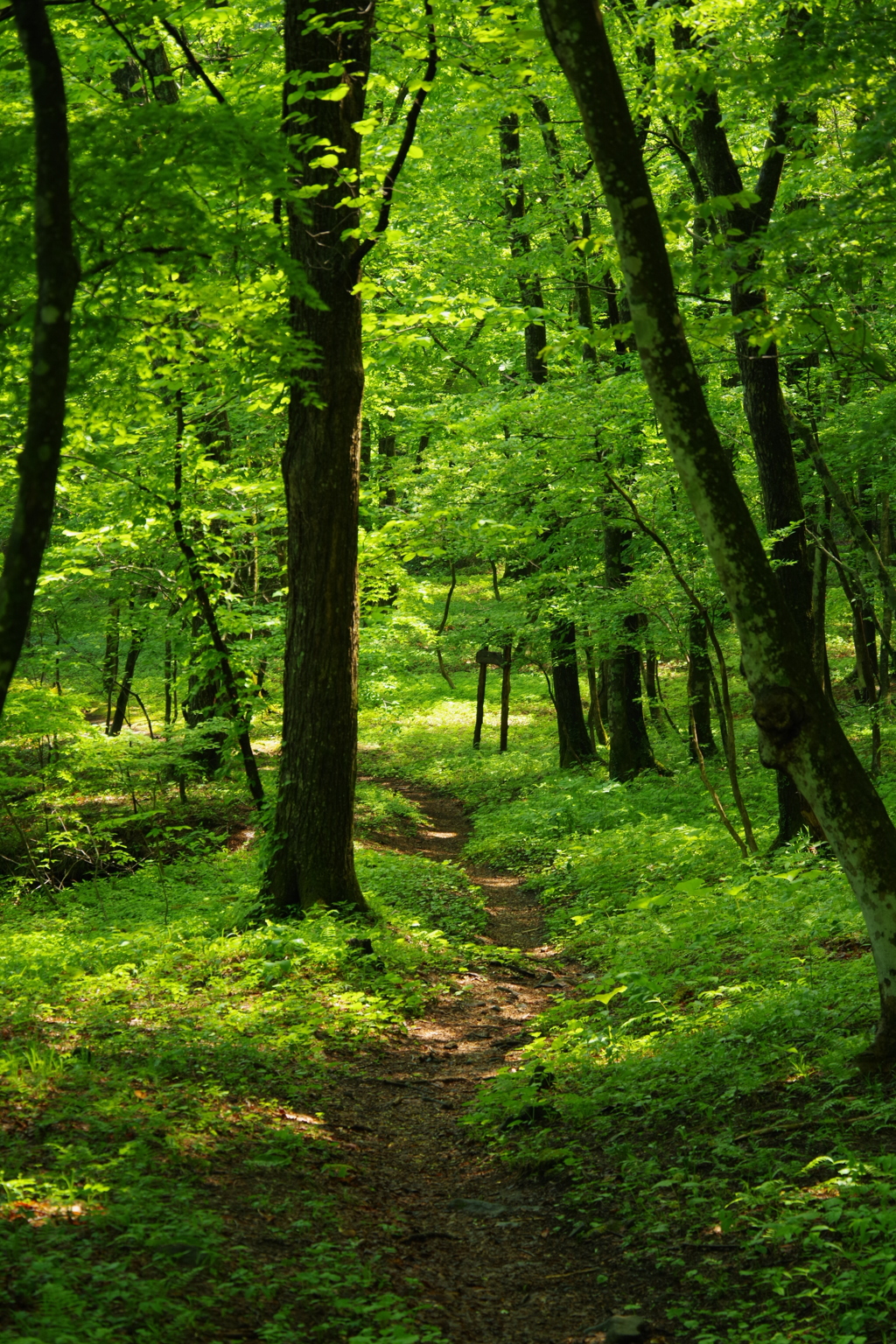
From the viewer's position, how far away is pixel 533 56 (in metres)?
5.73

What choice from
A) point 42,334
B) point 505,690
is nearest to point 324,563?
point 42,334

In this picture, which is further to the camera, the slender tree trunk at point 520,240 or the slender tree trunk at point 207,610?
the slender tree trunk at point 520,240

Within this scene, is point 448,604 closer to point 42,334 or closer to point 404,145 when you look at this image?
point 404,145

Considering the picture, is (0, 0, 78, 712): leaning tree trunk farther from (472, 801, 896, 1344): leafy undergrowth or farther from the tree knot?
(472, 801, 896, 1344): leafy undergrowth

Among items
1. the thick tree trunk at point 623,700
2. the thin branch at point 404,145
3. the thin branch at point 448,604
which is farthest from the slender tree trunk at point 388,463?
the thin branch at point 404,145

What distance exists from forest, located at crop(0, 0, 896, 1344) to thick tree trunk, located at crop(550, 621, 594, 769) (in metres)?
3.12

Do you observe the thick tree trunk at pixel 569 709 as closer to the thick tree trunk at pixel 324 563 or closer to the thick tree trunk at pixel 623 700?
the thick tree trunk at pixel 623 700

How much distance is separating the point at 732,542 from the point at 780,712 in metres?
0.81

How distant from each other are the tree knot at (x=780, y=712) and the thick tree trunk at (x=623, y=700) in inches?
418

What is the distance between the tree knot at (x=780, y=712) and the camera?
4.24 metres

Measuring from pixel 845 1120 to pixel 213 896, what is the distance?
21.4 ft

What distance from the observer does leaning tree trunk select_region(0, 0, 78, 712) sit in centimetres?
315

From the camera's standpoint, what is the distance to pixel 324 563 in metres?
7.65

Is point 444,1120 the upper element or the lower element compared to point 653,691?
lower
